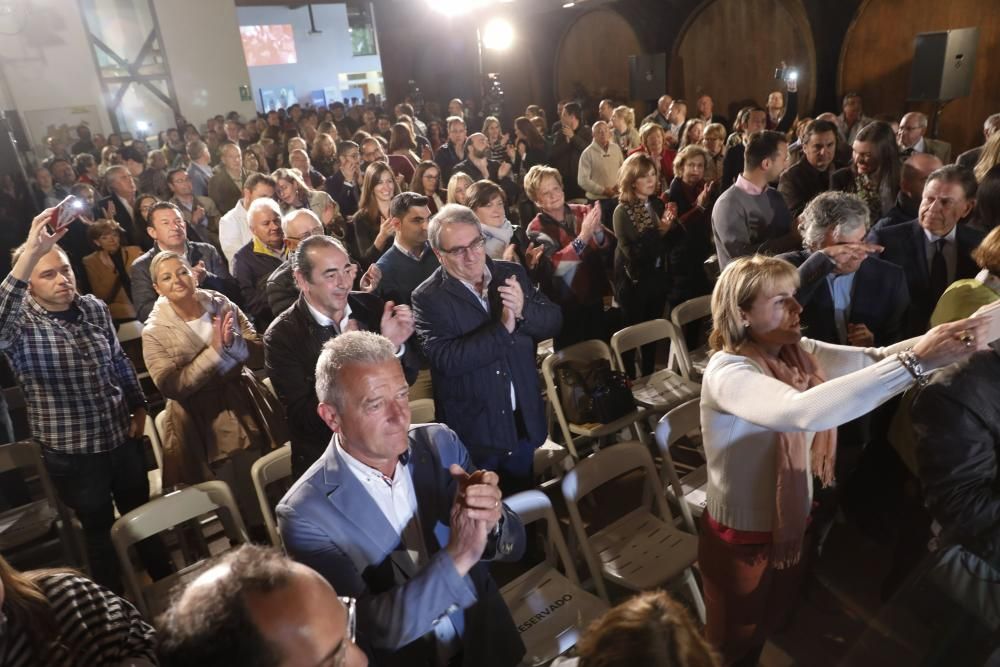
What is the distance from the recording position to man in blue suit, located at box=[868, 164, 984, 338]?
2808 millimetres

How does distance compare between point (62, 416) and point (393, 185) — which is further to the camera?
point (393, 185)

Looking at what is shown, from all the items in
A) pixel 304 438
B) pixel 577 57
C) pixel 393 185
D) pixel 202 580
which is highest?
pixel 577 57

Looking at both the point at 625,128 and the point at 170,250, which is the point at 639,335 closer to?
the point at 170,250

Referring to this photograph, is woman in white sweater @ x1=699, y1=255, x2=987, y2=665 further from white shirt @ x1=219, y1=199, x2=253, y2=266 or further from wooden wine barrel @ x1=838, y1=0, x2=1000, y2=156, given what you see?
wooden wine barrel @ x1=838, y1=0, x2=1000, y2=156

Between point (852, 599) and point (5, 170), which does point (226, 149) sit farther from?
point (852, 599)

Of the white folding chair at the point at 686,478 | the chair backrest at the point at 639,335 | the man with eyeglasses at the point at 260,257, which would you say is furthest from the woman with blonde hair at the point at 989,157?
the man with eyeglasses at the point at 260,257

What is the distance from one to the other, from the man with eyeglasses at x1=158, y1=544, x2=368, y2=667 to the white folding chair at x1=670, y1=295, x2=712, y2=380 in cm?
280

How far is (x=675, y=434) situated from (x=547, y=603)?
0.89m

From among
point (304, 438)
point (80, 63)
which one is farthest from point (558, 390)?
point (80, 63)

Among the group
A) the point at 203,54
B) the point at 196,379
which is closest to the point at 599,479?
the point at 196,379

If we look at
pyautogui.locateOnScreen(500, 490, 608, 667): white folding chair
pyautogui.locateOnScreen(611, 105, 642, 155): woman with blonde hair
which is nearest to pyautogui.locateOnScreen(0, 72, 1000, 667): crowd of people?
pyautogui.locateOnScreen(500, 490, 608, 667): white folding chair

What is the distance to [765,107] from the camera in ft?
28.8

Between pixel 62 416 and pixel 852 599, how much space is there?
3150 mm

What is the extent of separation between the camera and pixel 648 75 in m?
9.71
